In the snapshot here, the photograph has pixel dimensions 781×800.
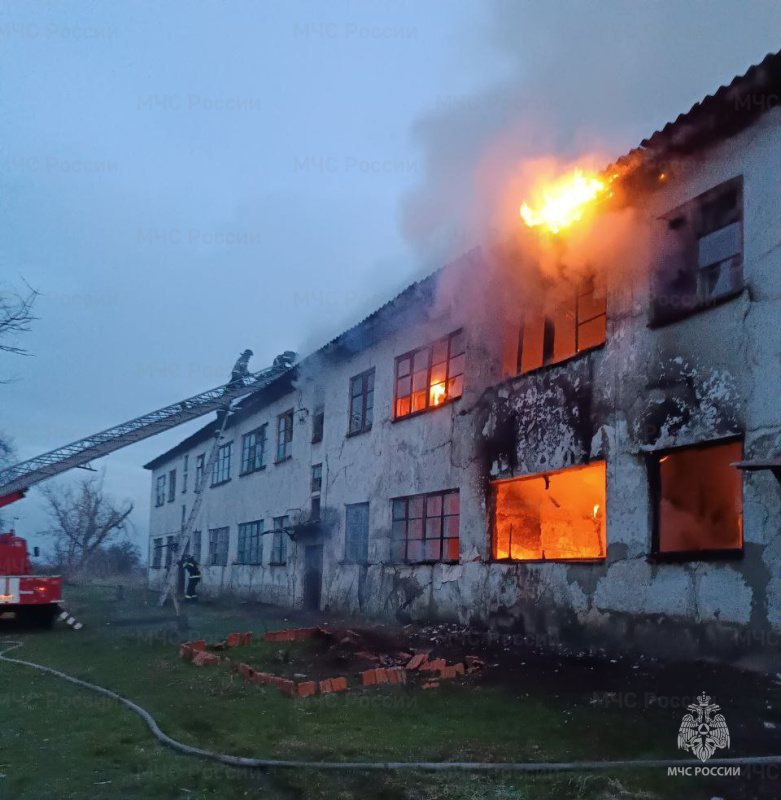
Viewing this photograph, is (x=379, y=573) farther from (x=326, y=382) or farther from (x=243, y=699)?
(x=243, y=699)

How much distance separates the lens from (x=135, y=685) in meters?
9.09

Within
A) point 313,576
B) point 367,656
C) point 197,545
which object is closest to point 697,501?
point 367,656

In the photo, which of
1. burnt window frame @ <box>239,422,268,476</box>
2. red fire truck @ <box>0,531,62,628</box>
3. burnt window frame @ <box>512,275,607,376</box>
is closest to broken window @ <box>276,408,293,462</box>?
burnt window frame @ <box>239,422,268,476</box>

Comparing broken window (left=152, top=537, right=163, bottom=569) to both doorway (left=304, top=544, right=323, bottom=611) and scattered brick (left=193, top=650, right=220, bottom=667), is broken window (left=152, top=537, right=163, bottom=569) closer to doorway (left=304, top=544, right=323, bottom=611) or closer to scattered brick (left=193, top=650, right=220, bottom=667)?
doorway (left=304, top=544, right=323, bottom=611)

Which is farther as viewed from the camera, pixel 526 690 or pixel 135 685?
pixel 135 685

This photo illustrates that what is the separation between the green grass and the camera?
16.8 ft

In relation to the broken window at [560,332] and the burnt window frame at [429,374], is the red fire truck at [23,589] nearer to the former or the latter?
the burnt window frame at [429,374]

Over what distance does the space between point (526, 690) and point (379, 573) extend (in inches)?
284

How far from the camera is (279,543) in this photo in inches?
830

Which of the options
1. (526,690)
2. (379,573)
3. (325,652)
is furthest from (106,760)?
(379,573)

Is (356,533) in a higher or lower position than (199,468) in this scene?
lower

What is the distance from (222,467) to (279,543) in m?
7.15

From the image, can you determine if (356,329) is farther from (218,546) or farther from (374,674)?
(218,546)

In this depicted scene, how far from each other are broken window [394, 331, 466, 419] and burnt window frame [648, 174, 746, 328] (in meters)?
4.43
